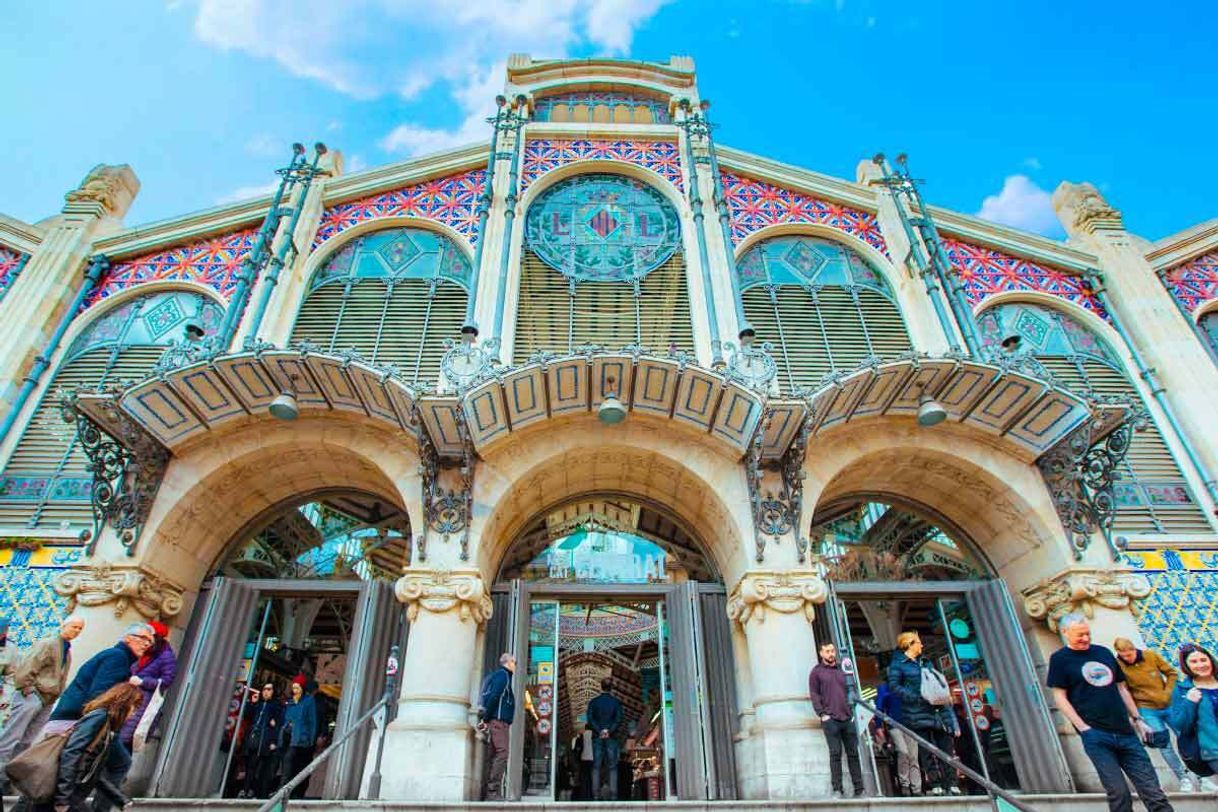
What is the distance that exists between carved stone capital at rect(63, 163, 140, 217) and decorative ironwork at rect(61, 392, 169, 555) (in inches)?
221

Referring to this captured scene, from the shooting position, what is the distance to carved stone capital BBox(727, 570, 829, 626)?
7350 mm

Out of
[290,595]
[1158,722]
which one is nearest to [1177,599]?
[1158,722]

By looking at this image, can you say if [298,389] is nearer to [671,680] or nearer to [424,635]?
[424,635]

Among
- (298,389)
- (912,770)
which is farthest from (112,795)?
(912,770)

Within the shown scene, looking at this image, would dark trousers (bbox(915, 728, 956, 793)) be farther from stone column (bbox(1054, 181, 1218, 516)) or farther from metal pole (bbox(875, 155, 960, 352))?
→ stone column (bbox(1054, 181, 1218, 516))

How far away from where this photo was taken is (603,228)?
11.3 meters

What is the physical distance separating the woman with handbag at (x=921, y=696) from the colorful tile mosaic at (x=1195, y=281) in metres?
8.42

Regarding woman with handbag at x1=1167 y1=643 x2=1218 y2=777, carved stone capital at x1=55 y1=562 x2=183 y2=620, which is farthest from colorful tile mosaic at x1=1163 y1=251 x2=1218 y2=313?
carved stone capital at x1=55 y1=562 x2=183 y2=620

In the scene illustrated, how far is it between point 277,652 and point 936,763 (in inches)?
363

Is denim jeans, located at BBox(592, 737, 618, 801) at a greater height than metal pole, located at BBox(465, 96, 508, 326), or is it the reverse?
metal pole, located at BBox(465, 96, 508, 326)

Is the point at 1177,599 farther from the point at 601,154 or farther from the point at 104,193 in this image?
the point at 104,193

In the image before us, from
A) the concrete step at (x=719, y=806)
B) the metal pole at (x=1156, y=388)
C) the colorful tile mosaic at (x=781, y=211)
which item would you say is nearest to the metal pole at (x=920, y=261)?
the colorful tile mosaic at (x=781, y=211)

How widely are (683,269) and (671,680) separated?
6063 mm

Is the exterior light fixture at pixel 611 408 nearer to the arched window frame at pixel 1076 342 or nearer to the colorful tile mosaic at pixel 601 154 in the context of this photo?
the colorful tile mosaic at pixel 601 154
